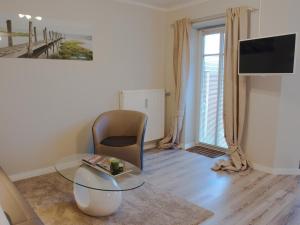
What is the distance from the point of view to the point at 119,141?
3168mm

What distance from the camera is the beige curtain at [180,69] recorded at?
4.00 metres

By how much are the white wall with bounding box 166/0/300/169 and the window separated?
25.7 inches

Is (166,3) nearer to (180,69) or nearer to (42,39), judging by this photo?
(180,69)

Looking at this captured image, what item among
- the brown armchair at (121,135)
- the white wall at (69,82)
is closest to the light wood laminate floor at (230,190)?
the brown armchair at (121,135)

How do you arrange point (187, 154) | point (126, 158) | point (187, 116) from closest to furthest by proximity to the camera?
1. point (126, 158)
2. point (187, 154)
3. point (187, 116)

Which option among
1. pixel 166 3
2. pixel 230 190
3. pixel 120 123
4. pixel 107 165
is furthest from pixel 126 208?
pixel 166 3

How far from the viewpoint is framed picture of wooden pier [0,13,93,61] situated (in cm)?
281

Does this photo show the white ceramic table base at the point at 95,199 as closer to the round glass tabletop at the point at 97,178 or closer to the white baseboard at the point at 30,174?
the round glass tabletop at the point at 97,178

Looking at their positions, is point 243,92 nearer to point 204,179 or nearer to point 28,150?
point 204,179

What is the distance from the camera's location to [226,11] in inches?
134

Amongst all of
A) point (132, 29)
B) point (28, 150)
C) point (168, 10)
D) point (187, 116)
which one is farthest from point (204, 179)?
point (168, 10)

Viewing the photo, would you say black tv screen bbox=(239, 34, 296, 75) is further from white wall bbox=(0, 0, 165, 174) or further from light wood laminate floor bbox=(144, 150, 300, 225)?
white wall bbox=(0, 0, 165, 174)

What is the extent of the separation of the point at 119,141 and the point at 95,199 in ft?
3.60

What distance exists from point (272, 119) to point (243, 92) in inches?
19.9
